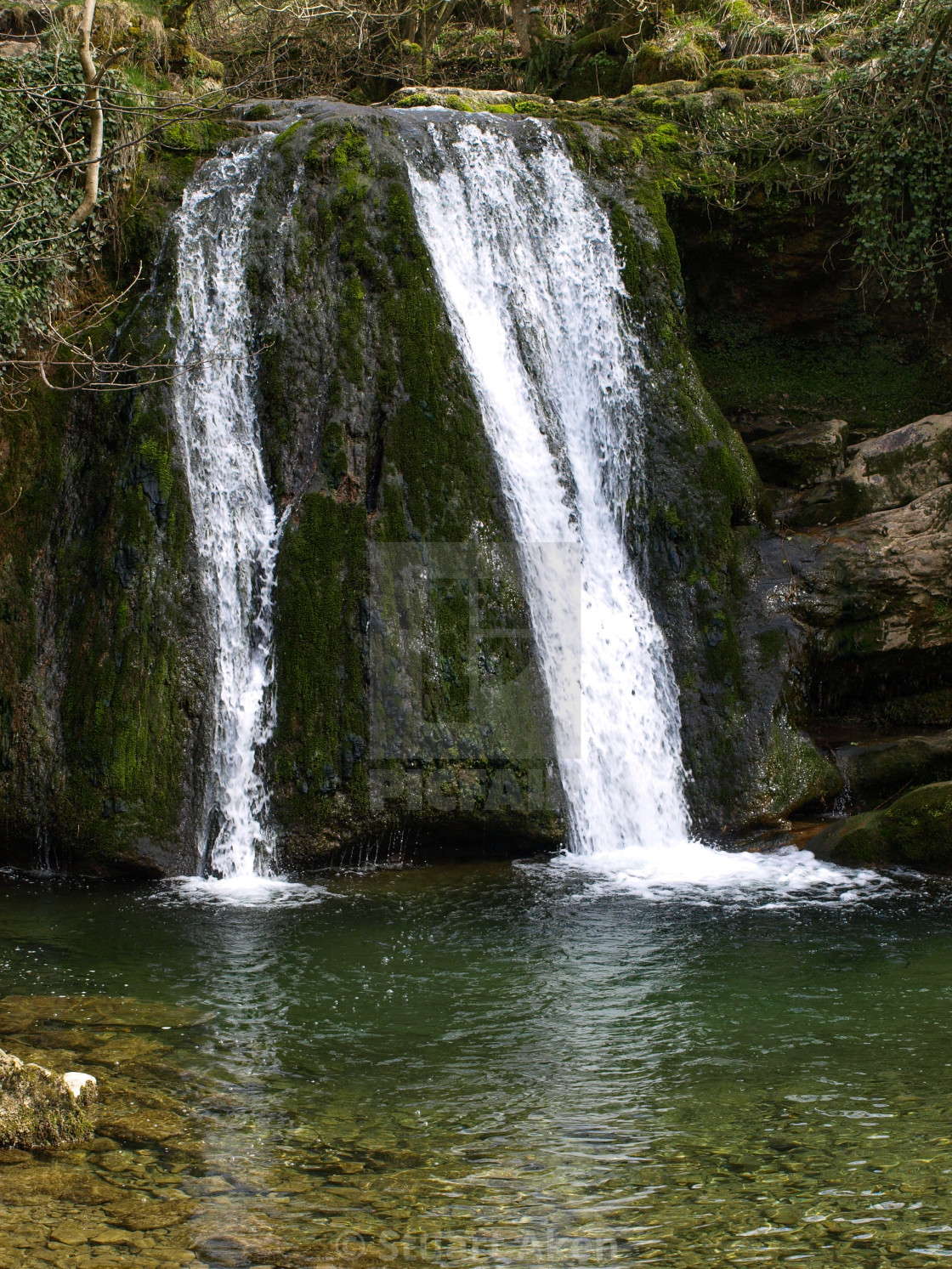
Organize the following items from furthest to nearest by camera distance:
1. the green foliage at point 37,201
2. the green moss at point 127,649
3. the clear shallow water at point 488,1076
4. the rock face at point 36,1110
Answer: the green foliage at point 37,201
the green moss at point 127,649
the rock face at point 36,1110
the clear shallow water at point 488,1076

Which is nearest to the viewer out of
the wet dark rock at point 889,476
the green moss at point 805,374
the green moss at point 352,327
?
the green moss at point 352,327

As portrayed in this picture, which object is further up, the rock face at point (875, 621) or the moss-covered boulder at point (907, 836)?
the rock face at point (875, 621)

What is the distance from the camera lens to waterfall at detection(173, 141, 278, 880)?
8398mm

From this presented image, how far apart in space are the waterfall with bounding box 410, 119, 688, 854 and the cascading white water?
0.02 m

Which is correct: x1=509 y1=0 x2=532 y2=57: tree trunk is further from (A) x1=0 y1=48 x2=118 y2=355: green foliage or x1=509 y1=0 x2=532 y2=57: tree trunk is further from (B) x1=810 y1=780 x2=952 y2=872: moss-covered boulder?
(B) x1=810 y1=780 x2=952 y2=872: moss-covered boulder

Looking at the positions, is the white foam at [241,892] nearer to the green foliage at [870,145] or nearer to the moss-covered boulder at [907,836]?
the moss-covered boulder at [907,836]

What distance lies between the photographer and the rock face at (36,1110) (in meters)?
3.95

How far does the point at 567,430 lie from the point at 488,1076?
6710 millimetres

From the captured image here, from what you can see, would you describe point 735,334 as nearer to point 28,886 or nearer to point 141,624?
point 141,624

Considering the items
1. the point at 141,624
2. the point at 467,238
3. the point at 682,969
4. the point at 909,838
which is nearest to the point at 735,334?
the point at 467,238

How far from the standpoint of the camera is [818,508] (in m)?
11.0

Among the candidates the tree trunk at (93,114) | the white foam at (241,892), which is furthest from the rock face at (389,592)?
the tree trunk at (93,114)

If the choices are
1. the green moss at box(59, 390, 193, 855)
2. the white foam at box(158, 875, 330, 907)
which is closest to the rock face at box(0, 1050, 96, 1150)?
the white foam at box(158, 875, 330, 907)

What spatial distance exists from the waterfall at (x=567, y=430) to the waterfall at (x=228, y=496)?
1.88 m
